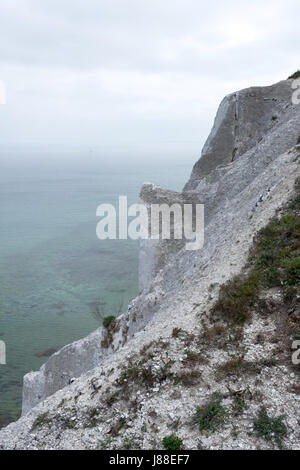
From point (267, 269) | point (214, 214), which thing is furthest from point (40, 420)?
point (214, 214)

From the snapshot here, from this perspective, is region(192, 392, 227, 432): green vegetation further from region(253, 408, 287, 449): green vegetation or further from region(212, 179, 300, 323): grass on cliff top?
region(212, 179, 300, 323): grass on cliff top

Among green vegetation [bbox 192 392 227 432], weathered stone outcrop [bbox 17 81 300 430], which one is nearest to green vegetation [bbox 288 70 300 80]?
weathered stone outcrop [bbox 17 81 300 430]

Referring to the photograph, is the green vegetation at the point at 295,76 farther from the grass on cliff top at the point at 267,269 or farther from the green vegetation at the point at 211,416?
the green vegetation at the point at 211,416

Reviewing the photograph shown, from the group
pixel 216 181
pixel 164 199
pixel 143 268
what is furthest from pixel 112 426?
pixel 216 181

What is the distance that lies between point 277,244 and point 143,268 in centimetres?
1639

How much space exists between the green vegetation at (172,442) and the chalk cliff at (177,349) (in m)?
0.21

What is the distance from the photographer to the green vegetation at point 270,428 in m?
9.42

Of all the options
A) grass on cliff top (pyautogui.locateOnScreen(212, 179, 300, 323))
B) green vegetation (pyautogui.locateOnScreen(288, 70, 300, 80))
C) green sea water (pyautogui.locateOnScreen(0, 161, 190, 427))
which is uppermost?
green vegetation (pyautogui.locateOnScreen(288, 70, 300, 80))

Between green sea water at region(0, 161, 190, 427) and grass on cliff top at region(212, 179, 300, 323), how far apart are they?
30.3 meters

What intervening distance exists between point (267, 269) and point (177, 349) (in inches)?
195

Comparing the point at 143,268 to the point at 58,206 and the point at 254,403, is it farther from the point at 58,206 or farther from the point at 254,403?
the point at 58,206

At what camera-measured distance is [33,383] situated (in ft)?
94.2

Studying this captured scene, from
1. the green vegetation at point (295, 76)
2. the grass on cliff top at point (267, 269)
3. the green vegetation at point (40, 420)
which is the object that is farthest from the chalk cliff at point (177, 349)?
the green vegetation at point (295, 76)

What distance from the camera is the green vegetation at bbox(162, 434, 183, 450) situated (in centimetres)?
988
